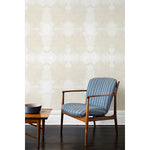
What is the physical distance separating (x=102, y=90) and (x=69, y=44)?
1089 mm

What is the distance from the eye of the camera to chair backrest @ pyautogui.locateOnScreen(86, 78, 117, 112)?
3.00 meters

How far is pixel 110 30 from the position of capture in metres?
3.75

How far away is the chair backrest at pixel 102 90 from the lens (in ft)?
9.83

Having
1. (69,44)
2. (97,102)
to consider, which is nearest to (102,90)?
(97,102)

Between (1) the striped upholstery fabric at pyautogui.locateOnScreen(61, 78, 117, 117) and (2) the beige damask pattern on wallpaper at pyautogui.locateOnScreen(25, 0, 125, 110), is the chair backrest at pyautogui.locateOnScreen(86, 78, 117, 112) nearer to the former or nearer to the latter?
(1) the striped upholstery fabric at pyautogui.locateOnScreen(61, 78, 117, 117)

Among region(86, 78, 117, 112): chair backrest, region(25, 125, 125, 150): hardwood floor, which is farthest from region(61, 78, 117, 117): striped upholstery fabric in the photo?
region(25, 125, 125, 150): hardwood floor

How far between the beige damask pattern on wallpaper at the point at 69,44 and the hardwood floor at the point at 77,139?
0.57 meters

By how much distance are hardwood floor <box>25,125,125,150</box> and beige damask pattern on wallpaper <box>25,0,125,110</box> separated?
1.88 feet

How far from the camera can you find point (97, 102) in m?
3.15
